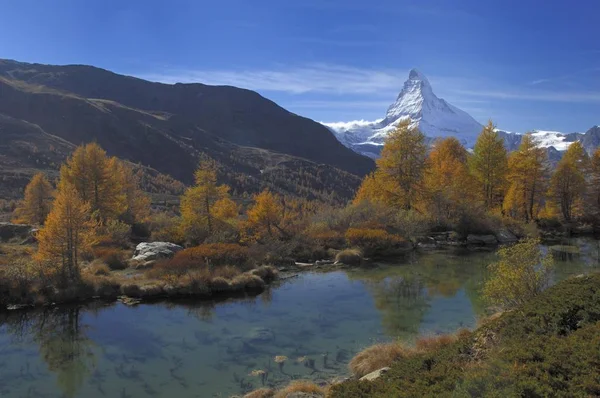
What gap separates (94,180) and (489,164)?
132 feet

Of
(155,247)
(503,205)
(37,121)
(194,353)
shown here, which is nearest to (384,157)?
(503,205)

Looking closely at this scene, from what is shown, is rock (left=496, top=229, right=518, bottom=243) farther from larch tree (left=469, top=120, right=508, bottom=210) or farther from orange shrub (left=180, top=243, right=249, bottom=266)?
orange shrub (left=180, top=243, right=249, bottom=266)

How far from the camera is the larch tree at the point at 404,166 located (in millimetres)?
44281

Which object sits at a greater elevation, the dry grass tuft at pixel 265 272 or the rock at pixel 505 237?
the rock at pixel 505 237

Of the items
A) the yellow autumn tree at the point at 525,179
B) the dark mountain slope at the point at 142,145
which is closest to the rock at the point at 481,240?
the yellow autumn tree at the point at 525,179

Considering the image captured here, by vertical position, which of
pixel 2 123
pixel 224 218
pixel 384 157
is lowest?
pixel 224 218

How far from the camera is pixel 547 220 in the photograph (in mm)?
49219

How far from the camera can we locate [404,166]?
4450 centimetres

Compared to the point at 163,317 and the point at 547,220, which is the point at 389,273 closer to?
the point at 163,317

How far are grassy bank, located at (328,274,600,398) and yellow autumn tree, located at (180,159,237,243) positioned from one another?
93.4 feet

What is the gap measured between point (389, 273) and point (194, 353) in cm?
1615

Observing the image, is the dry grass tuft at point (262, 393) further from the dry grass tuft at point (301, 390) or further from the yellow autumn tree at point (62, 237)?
the yellow autumn tree at point (62, 237)

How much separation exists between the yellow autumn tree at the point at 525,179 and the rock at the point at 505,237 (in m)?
8.45

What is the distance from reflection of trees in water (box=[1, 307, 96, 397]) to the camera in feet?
48.8
